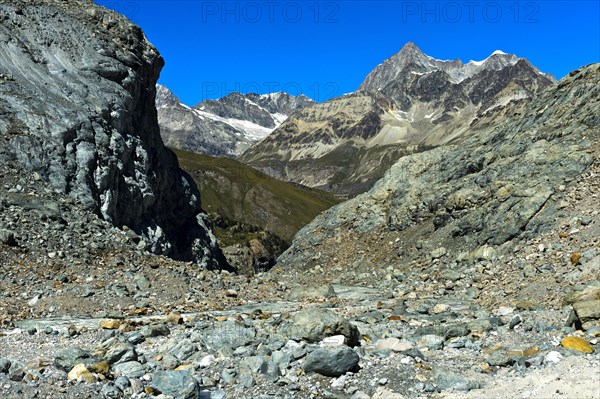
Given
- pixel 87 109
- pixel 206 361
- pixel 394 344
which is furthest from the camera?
pixel 87 109

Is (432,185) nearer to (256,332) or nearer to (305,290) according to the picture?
(305,290)

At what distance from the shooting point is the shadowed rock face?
34219 mm

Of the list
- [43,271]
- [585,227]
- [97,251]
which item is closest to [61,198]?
[97,251]

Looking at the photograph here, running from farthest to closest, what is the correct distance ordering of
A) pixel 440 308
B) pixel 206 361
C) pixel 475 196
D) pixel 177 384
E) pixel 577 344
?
pixel 475 196
pixel 440 308
pixel 206 361
pixel 577 344
pixel 177 384

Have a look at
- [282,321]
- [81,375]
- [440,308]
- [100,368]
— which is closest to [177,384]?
[100,368]

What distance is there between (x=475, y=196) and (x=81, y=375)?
100 ft

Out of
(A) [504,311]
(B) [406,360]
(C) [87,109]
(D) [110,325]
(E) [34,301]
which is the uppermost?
(C) [87,109]

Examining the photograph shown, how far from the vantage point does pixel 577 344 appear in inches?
543

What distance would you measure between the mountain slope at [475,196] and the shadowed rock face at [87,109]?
51.1ft

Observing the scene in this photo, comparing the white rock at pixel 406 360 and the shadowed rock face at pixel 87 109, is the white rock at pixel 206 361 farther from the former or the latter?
the shadowed rock face at pixel 87 109

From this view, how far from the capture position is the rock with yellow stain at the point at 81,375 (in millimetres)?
12695

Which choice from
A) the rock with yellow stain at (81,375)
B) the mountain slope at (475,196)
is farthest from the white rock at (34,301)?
the mountain slope at (475,196)

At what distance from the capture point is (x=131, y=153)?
142 feet

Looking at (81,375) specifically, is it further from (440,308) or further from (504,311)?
(504,311)
